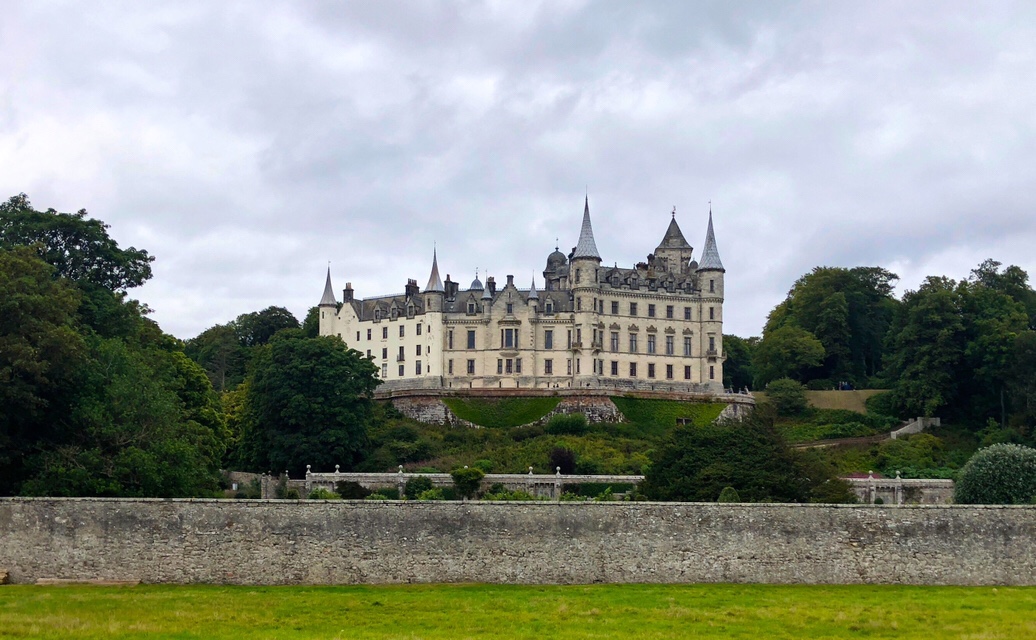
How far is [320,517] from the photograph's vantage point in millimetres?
33281

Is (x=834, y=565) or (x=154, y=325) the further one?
(x=154, y=325)

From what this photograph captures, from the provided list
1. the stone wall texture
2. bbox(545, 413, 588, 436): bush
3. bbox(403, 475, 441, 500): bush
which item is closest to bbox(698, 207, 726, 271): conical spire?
bbox(545, 413, 588, 436): bush

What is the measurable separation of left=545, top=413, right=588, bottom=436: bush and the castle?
5.36 m

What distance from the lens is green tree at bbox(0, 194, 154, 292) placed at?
180 ft

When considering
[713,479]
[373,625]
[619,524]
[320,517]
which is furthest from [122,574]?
[713,479]

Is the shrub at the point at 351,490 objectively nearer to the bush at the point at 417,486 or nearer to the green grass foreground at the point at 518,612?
the bush at the point at 417,486

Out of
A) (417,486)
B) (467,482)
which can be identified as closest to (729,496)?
(467,482)

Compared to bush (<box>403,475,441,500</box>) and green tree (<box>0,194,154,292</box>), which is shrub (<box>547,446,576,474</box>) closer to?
bush (<box>403,475,441,500</box>)

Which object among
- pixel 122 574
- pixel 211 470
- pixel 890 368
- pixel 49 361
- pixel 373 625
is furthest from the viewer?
pixel 890 368

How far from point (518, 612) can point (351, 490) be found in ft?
125

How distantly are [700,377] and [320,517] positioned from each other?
61980 mm

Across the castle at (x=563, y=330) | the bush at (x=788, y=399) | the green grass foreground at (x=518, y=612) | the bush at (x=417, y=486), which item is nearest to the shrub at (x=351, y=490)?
the bush at (x=417, y=486)

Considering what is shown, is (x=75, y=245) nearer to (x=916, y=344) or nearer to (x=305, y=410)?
(x=305, y=410)

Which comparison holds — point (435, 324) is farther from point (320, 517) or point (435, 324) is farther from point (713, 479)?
point (320, 517)
